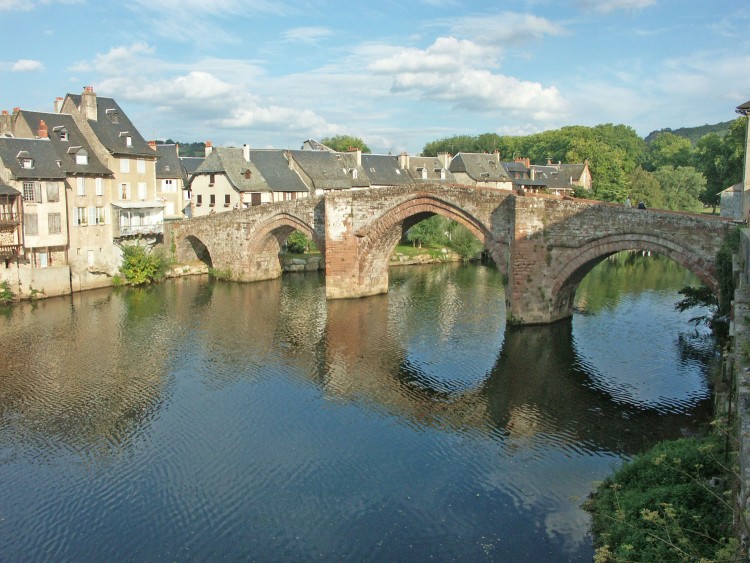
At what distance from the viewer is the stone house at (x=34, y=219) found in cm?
3218

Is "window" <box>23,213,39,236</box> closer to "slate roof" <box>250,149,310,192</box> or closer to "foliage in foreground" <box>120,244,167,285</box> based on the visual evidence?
"foliage in foreground" <box>120,244,167,285</box>

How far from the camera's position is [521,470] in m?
15.9

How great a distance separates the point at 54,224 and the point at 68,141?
5.44 m

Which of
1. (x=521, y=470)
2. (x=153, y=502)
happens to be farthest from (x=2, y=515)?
(x=521, y=470)

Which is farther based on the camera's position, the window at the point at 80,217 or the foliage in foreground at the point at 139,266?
the foliage in foreground at the point at 139,266

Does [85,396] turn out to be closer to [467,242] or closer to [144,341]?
[144,341]

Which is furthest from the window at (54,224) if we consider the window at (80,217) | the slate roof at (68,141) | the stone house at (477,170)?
the stone house at (477,170)

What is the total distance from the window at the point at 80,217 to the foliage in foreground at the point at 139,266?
2.89m

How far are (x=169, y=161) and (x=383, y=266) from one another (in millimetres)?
20405

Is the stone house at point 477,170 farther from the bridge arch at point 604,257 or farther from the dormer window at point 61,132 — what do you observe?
the bridge arch at point 604,257

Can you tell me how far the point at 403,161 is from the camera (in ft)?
203

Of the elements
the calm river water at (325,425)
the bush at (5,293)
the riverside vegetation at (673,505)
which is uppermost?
the bush at (5,293)

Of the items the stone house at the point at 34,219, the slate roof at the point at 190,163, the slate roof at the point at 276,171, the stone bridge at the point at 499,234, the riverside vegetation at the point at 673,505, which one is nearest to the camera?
the riverside vegetation at the point at 673,505

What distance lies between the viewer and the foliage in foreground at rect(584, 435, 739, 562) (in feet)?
32.5
